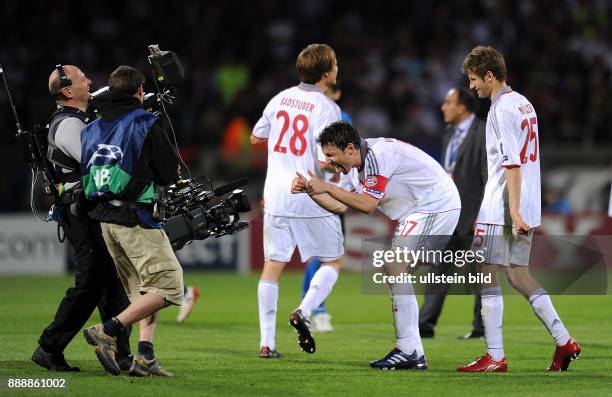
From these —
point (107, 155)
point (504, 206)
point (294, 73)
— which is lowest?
point (294, 73)

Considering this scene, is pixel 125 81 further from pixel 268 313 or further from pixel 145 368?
pixel 268 313

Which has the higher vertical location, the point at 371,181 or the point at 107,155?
the point at 107,155

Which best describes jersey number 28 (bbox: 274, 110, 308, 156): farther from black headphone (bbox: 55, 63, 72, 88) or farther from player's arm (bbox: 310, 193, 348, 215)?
black headphone (bbox: 55, 63, 72, 88)

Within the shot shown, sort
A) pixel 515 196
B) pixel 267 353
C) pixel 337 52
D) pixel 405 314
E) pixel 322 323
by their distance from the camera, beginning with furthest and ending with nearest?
pixel 337 52, pixel 322 323, pixel 267 353, pixel 405 314, pixel 515 196

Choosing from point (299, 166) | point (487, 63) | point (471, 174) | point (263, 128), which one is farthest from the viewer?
point (471, 174)

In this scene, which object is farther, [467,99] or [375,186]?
[467,99]

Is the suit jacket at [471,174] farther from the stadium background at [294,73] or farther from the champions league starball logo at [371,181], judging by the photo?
the stadium background at [294,73]

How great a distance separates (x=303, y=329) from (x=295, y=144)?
1718mm

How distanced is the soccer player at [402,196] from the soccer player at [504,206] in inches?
13.2

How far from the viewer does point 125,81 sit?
351 inches

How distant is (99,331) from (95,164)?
121 cm

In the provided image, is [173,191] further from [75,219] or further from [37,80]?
[37,80]

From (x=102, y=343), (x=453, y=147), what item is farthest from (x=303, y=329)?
(x=453, y=147)

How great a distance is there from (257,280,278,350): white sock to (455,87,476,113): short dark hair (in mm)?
3082
